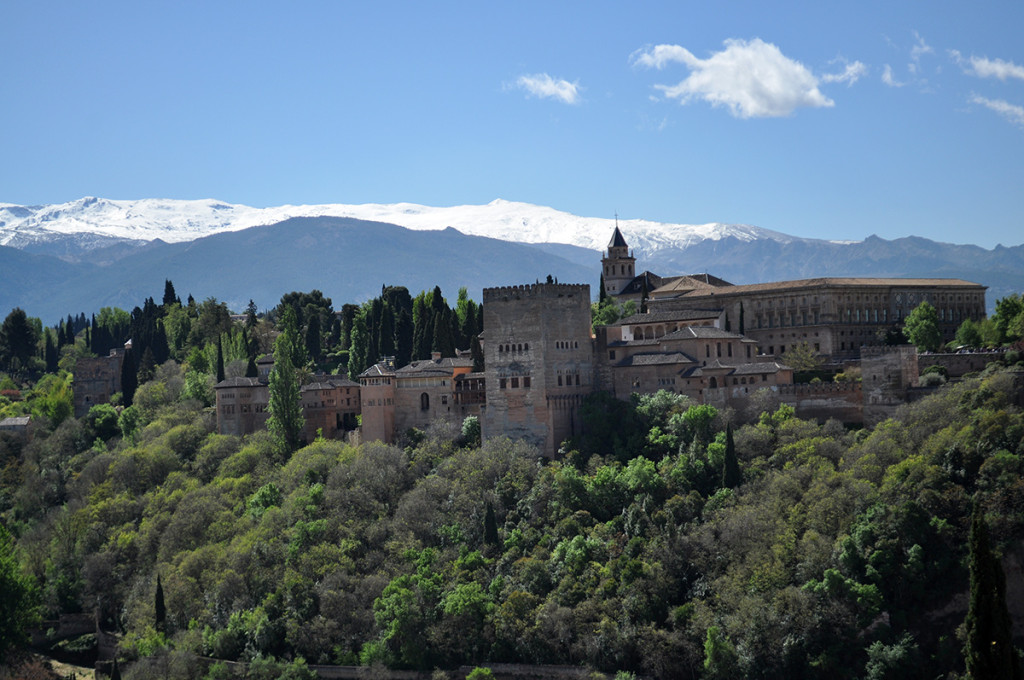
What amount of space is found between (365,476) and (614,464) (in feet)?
42.5

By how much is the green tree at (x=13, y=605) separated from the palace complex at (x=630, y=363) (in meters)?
17.4

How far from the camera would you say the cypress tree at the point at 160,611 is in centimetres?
6519

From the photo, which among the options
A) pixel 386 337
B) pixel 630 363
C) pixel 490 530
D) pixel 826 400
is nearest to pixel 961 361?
pixel 826 400

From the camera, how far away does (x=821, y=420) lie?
6519 centimetres

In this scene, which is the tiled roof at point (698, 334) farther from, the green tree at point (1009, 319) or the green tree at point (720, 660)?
the green tree at point (720, 660)

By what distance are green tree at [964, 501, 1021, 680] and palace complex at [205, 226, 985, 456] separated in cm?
2264

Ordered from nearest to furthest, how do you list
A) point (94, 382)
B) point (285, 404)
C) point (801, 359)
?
point (801, 359)
point (285, 404)
point (94, 382)

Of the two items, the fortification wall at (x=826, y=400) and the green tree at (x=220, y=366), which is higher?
the green tree at (x=220, y=366)

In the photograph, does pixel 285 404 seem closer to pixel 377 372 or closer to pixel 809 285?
pixel 377 372

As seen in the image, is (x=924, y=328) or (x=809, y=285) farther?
(x=809, y=285)

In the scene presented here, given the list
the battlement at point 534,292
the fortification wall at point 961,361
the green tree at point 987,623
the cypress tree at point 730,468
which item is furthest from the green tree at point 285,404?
the green tree at point 987,623

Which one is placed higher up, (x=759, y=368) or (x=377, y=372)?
(x=377, y=372)

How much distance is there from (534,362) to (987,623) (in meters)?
32.6

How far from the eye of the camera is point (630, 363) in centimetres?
7094
